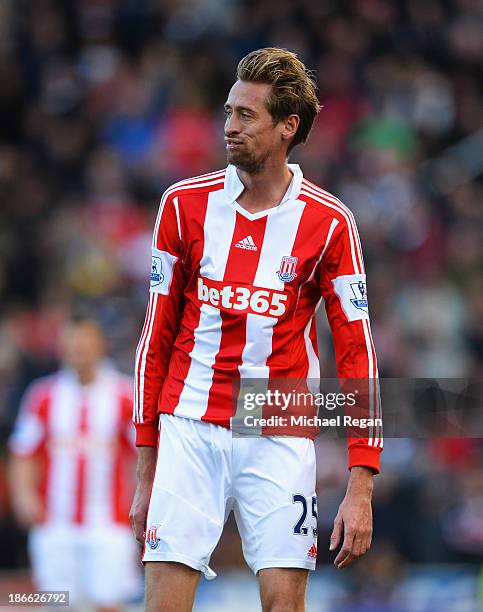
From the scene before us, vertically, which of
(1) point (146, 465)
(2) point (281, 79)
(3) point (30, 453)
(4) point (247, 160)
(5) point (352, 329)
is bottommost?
(1) point (146, 465)

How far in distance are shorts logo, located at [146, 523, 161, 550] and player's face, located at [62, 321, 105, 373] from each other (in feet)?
12.6

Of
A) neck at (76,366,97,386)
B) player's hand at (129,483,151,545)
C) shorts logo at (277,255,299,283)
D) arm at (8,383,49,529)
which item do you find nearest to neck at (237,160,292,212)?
shorts logo at (277,255,299,283)

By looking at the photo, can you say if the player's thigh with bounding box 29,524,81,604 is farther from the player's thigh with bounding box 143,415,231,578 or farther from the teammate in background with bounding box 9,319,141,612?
the player's thigh with bounding box 143,415,231,578

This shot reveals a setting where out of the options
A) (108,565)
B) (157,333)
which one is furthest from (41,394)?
(157,333)

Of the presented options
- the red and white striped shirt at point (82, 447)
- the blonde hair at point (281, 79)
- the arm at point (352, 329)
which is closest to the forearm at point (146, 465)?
the arm at point (352, 329)

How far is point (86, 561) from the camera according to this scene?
825cm

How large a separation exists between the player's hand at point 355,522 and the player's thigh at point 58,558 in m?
4.22

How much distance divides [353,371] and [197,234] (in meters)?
0.72

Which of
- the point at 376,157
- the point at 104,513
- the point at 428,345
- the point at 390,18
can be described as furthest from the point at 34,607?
the point at 390,18

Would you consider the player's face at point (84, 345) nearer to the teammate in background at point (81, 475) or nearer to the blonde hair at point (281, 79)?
the teammate in background at point (81, 475)

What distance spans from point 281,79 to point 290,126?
0.59 ft

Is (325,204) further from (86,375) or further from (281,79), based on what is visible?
(86,375)

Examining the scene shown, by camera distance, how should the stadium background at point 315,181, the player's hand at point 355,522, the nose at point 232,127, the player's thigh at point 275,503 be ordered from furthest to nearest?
the stadium background at point 315,181 → the nose at point 232,127 → the player's thigh at point 275,503 → the player's hand at point 355,522

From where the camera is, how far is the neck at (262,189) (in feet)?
15.2
